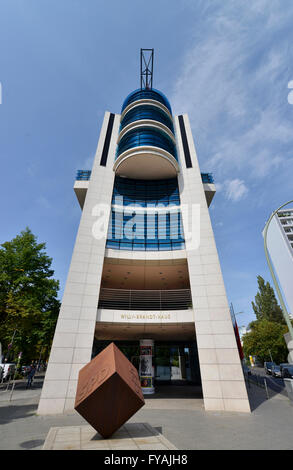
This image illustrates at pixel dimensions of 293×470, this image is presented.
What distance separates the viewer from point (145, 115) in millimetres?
28172

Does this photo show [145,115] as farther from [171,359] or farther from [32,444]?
[171,359]

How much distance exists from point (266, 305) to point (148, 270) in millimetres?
61784

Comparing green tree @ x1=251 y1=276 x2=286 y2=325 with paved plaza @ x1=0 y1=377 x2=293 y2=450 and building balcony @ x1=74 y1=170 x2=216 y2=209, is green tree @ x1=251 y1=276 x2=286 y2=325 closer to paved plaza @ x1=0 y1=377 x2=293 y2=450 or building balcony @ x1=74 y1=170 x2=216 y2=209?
building balcony @ x1=74 y1=170 x2=216 y2=209

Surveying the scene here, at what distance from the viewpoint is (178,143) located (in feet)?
93.3

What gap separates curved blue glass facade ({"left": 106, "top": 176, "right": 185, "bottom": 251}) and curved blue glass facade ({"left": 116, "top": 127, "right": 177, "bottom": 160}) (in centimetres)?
393

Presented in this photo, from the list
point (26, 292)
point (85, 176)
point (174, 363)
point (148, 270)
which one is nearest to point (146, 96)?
point (85, 176)

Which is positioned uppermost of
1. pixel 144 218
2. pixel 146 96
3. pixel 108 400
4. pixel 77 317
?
pixel 146 96

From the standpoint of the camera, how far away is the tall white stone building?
14633mm

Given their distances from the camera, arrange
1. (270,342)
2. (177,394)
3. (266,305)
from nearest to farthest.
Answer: (177,394) < (270,342) < (266,305)

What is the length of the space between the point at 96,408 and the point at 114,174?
21.9 meters

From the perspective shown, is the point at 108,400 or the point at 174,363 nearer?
the point at 108,400

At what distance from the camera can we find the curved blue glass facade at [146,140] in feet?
83.4

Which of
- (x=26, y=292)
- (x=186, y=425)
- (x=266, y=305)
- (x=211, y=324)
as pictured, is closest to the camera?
(x=186, y=425)

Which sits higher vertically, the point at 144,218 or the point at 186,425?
the point at 144,218
